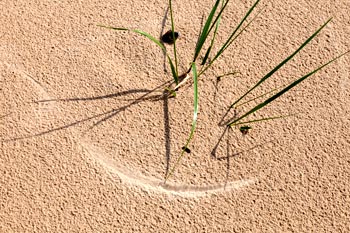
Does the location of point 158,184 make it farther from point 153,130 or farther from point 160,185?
point 153,130

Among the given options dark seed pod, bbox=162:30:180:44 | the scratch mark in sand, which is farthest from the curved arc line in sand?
dark seed pod, bbox=162:30:180:44

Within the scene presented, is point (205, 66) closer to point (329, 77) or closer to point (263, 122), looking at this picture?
point (263, 122)

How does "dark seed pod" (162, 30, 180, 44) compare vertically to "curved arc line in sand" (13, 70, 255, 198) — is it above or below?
above

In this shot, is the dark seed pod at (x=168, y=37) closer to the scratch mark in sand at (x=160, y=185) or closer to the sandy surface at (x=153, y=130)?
the sandy surface at (x=153, y=130)

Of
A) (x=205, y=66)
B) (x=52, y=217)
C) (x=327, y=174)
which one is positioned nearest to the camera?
(x=52, y=217)

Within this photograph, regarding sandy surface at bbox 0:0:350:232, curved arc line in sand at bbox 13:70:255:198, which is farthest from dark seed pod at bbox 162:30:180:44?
curved arc line in sand at bbox 13:70:255:198

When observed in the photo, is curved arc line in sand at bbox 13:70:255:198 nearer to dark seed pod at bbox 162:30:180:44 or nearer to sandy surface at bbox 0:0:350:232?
sandy surface at bbox 0:0:350:232

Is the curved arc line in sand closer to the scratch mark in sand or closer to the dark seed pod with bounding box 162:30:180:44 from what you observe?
the scratch mark in sand

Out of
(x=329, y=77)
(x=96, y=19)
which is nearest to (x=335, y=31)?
(x=329, y=77)

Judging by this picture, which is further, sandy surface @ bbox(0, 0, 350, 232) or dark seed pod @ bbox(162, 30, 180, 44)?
dark seed pod @ bbox(162, 30, 180, 44)
